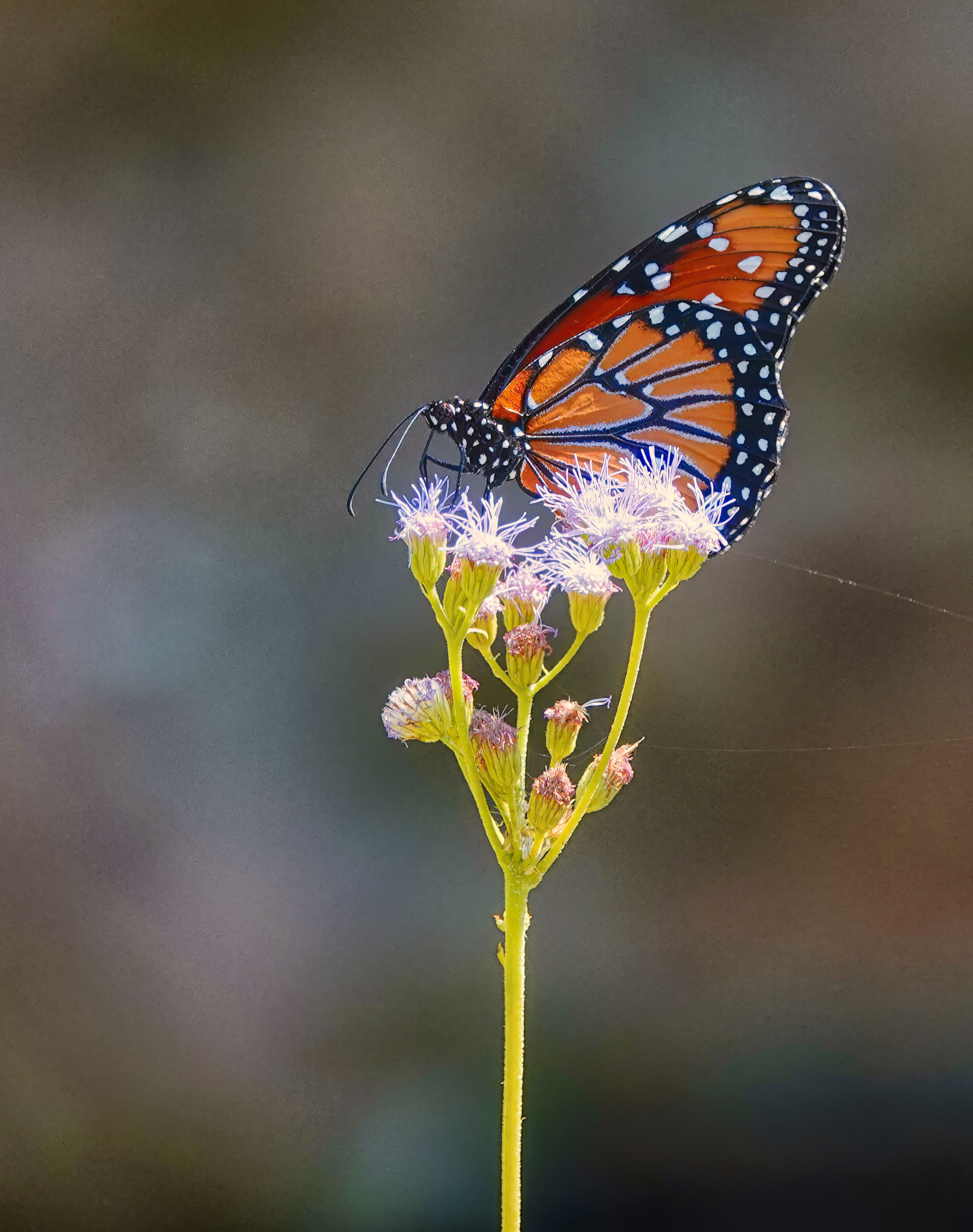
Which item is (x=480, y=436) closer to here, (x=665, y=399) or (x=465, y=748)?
(x=665, y=399)

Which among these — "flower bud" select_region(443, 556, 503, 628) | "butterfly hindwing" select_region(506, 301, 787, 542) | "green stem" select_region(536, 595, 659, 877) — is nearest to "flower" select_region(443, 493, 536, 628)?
"flower bud" select_region(443, 556, 503, 628)

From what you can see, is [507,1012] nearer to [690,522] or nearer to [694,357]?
[690,522]

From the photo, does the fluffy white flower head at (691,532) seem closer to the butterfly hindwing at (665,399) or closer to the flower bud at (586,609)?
the flower bud at (586,609)

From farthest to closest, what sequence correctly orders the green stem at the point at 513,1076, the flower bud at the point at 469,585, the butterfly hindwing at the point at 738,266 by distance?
1. the butterfly hindwing at the point at 738,266
2. the flower bud at the point at 469,585
3. the green stem at the point at 513,1076

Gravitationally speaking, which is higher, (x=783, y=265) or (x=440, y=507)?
(x=783, y=265)

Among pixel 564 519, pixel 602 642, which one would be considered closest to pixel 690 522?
pixel 564 519

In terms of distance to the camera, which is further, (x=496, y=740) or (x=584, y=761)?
(x=584, y=761)

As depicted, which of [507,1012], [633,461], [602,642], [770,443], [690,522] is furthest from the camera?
[602,642]

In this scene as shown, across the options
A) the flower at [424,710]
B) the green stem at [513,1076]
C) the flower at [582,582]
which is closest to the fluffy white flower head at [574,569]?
the flower at [582,582]
